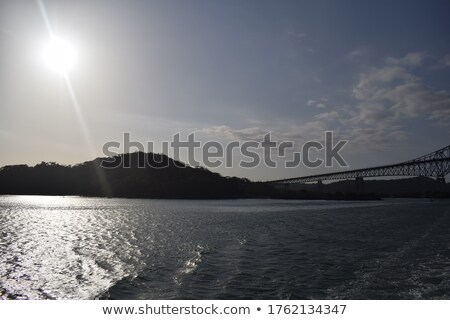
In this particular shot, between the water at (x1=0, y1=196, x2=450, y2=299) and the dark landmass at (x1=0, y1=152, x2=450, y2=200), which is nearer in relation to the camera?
the water at (x1=0, y1=196, x2=450, y2=299)

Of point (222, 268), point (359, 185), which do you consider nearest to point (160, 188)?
point (359, 185)

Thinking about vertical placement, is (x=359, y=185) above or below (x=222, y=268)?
above

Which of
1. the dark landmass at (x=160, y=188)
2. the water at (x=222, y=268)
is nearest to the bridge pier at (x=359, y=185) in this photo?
the dark landmass at (x=160, y=188)

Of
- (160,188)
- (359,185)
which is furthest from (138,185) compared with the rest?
(359,185)

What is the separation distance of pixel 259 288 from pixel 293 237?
17264mm

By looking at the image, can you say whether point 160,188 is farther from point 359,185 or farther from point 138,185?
point 359,185

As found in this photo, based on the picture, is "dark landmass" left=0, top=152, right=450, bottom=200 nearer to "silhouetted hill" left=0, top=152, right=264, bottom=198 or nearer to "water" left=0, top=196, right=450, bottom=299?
"silhouetted hill" left=0, top=152, right=264, bottom=198

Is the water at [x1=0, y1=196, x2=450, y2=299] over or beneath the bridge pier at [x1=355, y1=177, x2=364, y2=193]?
beneath

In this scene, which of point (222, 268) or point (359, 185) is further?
point (359, 185)

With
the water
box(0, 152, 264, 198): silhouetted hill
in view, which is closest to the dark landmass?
box(0, 152, 264, 198): silhouetted hill
